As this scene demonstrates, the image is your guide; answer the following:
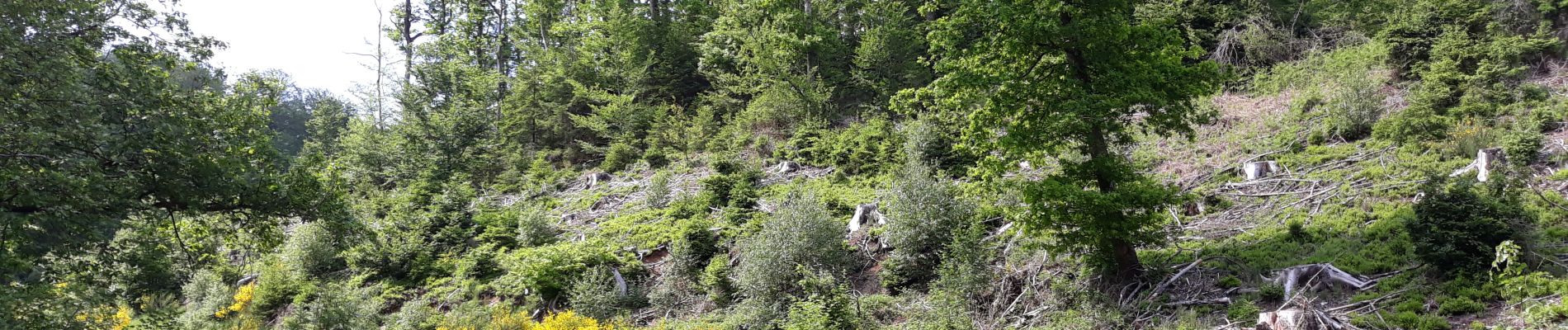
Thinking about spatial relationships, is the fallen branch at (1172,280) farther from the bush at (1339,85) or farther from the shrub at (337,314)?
the shrub at (337,314)

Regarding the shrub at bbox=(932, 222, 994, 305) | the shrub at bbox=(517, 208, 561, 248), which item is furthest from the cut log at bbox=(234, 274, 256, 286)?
the shrub at bbox=(932, 222, 994, 305)

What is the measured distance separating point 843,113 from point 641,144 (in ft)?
19.5

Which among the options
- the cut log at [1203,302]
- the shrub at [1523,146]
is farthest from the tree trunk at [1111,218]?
the shrub at [1523,146]

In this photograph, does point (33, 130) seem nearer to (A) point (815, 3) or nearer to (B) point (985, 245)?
(B) point (985, 245)

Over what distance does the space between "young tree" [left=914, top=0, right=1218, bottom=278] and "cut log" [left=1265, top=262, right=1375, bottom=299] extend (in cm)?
122

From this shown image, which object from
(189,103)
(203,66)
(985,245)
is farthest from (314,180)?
(985,245)

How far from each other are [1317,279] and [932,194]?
13.5ft

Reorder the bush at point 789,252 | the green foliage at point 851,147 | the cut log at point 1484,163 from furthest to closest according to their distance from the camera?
the green foliage at point 851,147 < the bush at point 789,252 < the cut log at point 1484,163

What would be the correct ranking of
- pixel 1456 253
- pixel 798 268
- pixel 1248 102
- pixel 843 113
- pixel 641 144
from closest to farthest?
pixel 1456 253, pixel 798 268, pixel 1248 102, pixel 843 113, pixel 641 144

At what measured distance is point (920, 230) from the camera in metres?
8.71

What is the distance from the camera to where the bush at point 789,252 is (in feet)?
29.2

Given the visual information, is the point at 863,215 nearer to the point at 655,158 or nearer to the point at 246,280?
the point at 655,158

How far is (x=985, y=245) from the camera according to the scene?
872 cm

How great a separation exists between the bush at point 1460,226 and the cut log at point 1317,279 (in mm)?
554
